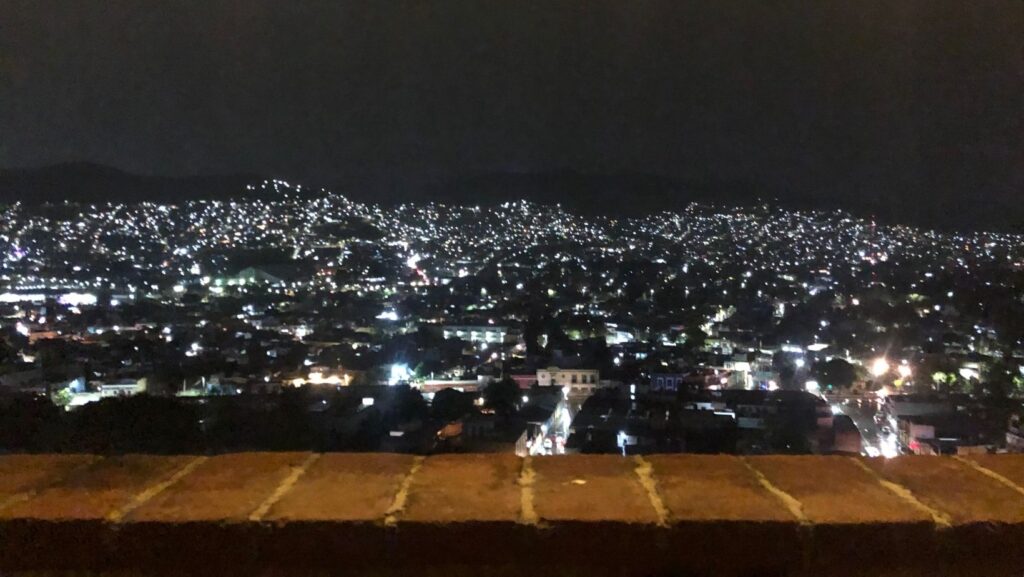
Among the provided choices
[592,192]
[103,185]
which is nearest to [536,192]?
[592,192]

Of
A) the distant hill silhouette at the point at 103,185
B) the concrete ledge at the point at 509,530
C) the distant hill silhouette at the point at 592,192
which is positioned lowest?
the concrete ledge at the point at 509,530

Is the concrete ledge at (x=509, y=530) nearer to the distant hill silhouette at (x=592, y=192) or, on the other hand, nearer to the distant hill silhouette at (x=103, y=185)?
the distant hill silhouette at (x=103, y=185)

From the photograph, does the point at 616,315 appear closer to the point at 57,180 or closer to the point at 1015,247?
the point at 1015,247

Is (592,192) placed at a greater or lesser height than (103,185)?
greater

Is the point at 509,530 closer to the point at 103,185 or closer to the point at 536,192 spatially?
the point at 103,185

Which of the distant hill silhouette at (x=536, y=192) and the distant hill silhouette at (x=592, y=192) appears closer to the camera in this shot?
the distant hill silhouette at (x=536, y=192)

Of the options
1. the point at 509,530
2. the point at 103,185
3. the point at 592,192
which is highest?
the point at 592,192

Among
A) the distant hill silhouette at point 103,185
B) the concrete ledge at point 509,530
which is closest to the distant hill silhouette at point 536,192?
the distant hill silhouette at point 103,185
